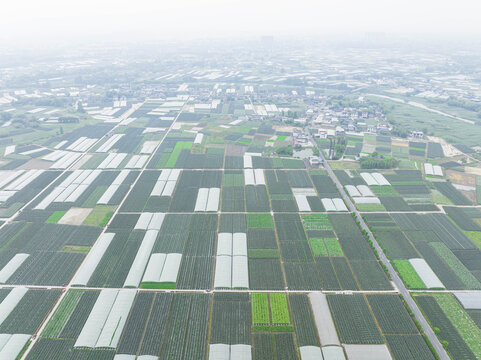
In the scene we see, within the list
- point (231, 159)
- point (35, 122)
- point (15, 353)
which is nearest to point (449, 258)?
point (231, 159)

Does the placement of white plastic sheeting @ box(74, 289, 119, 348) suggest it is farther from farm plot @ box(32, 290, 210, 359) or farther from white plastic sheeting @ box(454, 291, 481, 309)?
white plastic sheeting @ box(454, 291, 481, 309)

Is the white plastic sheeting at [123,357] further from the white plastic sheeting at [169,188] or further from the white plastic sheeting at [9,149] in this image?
the white plastic sheeting at [9,149]

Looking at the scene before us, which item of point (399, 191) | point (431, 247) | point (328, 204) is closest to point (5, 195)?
point (328, 204)

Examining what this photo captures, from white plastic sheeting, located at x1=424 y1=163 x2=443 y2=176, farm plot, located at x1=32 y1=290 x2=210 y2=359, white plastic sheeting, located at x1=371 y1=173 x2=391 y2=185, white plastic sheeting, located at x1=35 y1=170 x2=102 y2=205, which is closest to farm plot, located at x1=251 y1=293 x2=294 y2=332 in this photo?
farm plot, located at x1=32 y1=290 x2=210 y2=359

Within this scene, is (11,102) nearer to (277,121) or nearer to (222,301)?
(277,121)

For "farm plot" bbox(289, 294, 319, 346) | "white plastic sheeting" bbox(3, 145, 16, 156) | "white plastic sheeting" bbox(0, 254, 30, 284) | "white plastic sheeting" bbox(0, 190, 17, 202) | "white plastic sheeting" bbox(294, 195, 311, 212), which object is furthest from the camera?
"white plastic sheeting" bbox(3, 145, 16, 156)

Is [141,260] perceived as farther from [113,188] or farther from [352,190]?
[352,190]
